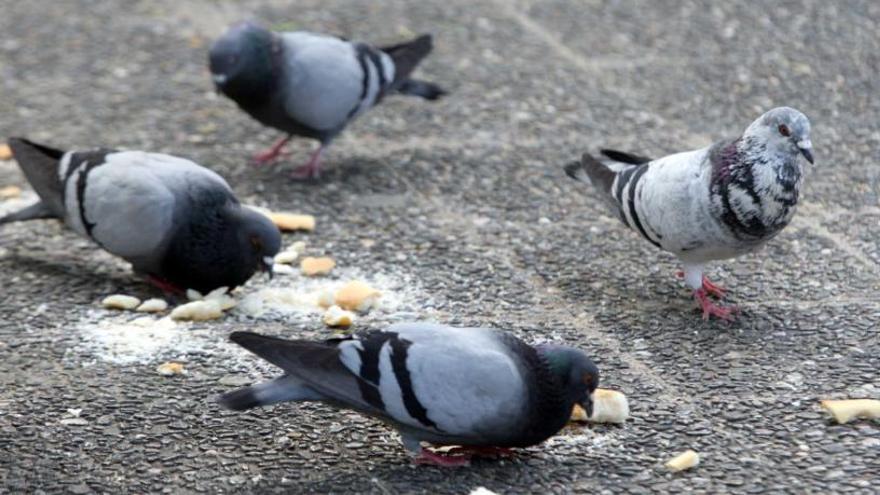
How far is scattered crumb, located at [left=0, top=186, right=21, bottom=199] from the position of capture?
725 cm

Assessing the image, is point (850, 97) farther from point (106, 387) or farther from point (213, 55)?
point (106, 387)

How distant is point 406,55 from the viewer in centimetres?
801

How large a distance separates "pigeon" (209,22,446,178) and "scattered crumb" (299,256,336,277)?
1.32 m

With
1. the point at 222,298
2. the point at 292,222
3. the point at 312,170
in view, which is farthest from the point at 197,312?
the point at 312,170

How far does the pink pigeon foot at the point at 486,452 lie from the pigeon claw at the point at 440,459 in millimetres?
40

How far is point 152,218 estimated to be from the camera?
19.5 feet

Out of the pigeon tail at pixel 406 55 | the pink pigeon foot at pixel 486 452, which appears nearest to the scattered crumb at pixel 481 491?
the pink pigeon foot at pixel 486 452

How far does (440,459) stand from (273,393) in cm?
58

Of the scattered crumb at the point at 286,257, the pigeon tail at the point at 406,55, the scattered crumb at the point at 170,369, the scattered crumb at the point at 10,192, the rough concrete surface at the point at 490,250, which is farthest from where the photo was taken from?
the pigeon tail at the point at 406,55

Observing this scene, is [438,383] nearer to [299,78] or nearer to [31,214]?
[31,214]

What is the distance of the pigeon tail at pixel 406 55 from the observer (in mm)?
7949

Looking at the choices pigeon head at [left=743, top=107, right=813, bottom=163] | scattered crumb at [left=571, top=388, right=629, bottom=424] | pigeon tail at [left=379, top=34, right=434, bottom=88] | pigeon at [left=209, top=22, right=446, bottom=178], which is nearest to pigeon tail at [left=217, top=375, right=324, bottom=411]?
scattered crumb at [left=571, top=388, right=629, bottom=424]

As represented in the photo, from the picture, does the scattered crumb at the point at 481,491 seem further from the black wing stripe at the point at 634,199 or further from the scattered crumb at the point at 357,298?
the black wing stripe at the point at 634,199

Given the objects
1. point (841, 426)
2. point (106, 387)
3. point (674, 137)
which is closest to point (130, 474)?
point (106, 387)
